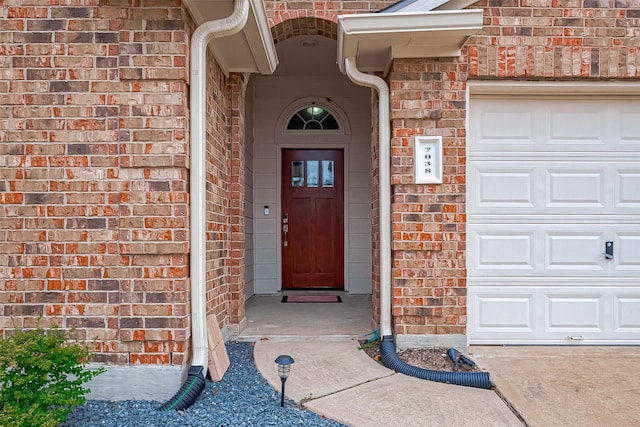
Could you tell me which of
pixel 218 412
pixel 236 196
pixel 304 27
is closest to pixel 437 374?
pixel 218 412

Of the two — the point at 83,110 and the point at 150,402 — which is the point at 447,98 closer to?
the point at 83,110

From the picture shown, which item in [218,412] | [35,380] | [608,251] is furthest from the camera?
[608,251]

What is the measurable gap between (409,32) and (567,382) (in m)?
2.50

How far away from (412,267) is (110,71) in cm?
244

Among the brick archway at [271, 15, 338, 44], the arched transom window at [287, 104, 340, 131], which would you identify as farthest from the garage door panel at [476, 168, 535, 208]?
the arched transom window at [287, 104, 340, 131]

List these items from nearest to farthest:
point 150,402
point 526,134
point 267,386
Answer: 1. point 150,402
2. point 267,386
3. point 526,134

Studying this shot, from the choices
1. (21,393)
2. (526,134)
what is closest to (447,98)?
(526,134)

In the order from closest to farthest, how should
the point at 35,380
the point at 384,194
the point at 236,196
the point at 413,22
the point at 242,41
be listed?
1. the point at 35,380
2. the point at 413,22
3. the point at 242,41
4. the point at 384,194
5. the point at 236,196

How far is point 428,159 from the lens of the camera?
128 inches

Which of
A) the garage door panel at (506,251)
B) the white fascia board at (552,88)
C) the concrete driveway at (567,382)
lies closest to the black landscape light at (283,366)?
the concrete driveway at (567,382)

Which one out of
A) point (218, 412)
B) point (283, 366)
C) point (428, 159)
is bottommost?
point (218, 412)

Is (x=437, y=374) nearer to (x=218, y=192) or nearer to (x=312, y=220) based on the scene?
(x=218, y=192)

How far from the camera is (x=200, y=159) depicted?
2697mm

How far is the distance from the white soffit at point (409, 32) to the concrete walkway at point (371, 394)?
228cm
